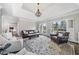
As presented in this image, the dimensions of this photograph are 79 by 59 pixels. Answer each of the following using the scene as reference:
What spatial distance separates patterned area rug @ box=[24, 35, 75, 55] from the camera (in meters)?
2.35

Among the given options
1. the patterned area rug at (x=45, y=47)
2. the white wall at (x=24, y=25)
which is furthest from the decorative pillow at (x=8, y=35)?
the patterned area rug at (x=45, y=47)

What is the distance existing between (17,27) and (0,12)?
0.40 metres

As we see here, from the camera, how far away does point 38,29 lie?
2.38 meters

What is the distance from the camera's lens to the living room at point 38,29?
91.8 inches

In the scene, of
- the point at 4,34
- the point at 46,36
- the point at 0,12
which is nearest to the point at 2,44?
the point at 4,34

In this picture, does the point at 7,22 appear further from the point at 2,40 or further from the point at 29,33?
the point at 29,33

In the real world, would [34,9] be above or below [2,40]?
above

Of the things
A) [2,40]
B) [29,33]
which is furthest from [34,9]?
[2,40]

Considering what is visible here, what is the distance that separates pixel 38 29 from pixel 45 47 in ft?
1.14

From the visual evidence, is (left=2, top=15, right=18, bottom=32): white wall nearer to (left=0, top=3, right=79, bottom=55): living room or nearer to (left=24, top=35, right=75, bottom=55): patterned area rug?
(left=0, top=3, right=79, bottom=55): living room

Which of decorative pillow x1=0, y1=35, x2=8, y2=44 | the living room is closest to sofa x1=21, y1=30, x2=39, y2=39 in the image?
the living room

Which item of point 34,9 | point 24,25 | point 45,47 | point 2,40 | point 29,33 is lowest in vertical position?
point 45,47

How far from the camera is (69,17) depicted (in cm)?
229

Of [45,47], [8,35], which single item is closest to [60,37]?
[45,47]
